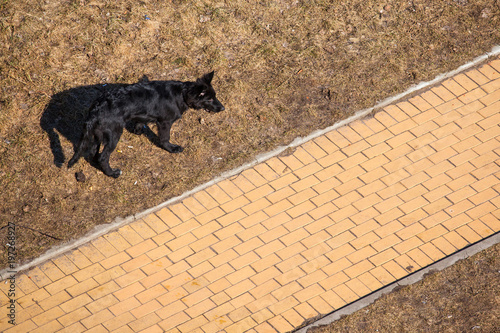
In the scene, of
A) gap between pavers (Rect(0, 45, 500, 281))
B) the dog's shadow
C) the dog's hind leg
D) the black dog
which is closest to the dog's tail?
the black dog

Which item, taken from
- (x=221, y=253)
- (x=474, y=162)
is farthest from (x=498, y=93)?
(x=221, y=253)

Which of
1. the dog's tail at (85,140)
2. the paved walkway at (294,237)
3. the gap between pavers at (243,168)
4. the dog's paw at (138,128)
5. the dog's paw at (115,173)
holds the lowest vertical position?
the paved walkway at (294,237)

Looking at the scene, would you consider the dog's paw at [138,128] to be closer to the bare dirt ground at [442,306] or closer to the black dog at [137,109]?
the black dog at [137,109]

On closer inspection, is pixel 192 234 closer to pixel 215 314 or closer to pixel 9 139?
pixel 215 314

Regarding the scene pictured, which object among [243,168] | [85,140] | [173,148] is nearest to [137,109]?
[85,140]

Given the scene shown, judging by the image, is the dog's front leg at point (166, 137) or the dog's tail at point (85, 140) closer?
the dog's tail at point (85, 140)

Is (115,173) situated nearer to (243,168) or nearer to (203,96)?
(203,96)

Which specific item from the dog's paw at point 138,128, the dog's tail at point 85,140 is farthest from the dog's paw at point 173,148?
the dog's tail at point 85,140
